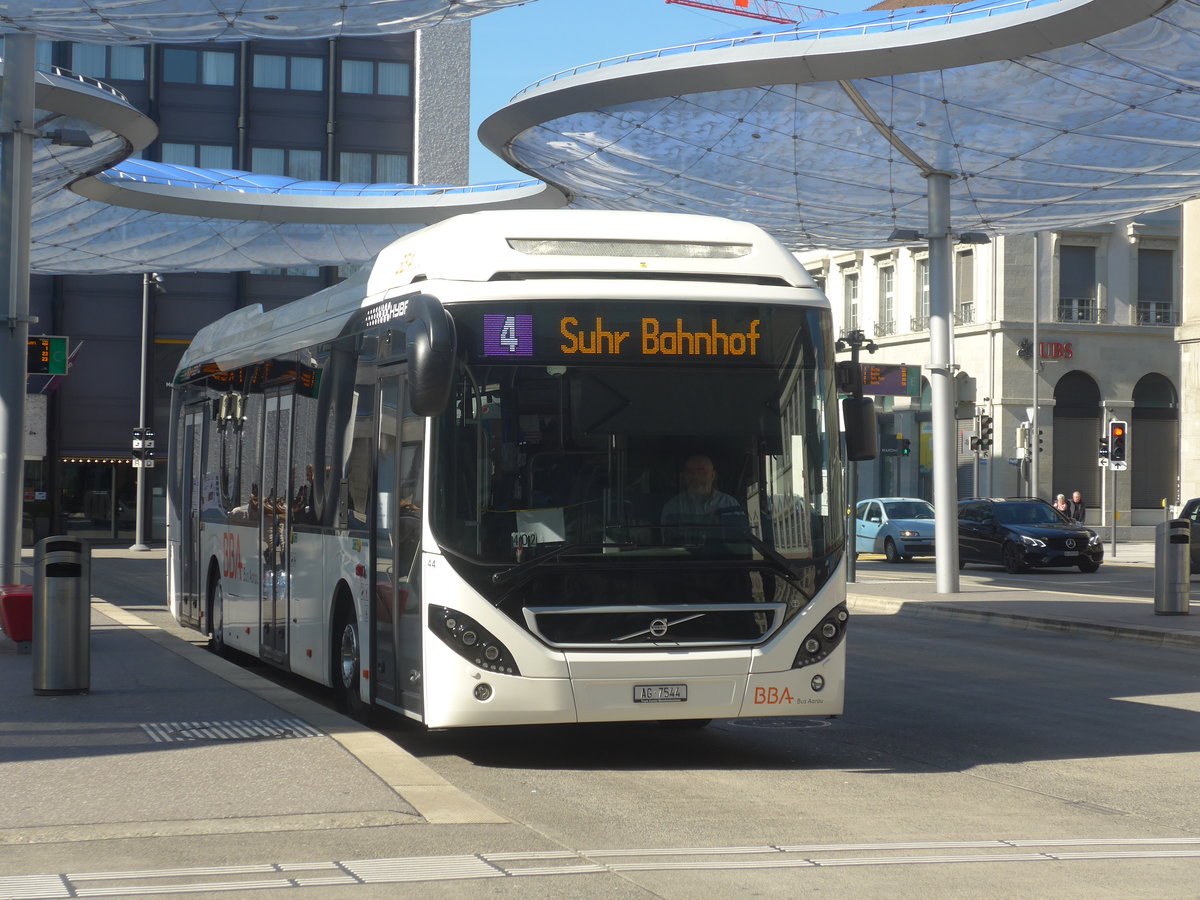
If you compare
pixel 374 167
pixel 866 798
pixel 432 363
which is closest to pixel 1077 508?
pixel 374 167

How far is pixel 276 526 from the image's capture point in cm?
1352

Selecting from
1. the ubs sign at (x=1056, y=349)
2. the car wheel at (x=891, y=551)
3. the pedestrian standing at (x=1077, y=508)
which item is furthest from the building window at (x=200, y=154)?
the pedestrian standing at (x=1077, y=508)

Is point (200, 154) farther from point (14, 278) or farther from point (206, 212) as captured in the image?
point (14, 278)

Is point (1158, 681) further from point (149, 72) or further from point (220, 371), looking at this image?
point (149, 72)

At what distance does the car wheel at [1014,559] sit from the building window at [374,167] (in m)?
28.3

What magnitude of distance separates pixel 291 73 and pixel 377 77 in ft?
9.41

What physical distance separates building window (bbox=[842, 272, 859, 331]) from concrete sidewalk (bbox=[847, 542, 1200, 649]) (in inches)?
1328

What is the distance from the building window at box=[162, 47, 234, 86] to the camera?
53844 mm

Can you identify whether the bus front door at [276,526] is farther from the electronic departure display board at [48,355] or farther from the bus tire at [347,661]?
the electronic departure display board at [48,355]

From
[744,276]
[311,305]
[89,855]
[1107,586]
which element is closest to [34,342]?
[311,305]

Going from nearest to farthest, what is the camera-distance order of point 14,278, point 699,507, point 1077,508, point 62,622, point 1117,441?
point 699,507 < point 62,622 < point 14,278 < point 1117,441 < point 1077,508

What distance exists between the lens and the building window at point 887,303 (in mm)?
63219

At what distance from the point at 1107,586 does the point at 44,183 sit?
20287mm

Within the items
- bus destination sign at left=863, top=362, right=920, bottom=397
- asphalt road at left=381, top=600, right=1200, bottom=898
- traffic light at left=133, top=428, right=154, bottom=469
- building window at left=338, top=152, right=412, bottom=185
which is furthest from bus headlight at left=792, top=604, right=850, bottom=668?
building window at left=338, top=152, right=412, bottom=185
